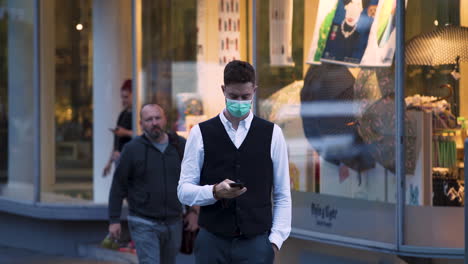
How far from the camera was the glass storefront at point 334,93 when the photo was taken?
306 inches

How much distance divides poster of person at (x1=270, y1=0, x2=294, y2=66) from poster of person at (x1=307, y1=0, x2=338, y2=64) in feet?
1.02

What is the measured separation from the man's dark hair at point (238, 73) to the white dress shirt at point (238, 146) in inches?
9.0

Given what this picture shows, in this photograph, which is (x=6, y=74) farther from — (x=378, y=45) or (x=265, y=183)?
(x=265, y=183)

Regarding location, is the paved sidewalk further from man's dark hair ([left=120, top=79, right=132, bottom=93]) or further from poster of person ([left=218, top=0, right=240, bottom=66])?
poster of person ([left=218, top=0, right=240, bottom=66])

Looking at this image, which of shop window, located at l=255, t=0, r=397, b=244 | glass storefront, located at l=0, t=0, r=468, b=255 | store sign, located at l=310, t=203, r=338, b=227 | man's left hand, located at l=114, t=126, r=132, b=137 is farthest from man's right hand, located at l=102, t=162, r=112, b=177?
store sign, located at l=310, t=203, r=338, b=227

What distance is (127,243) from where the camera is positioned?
12000 mm

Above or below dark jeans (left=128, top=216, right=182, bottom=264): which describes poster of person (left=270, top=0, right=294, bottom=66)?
above

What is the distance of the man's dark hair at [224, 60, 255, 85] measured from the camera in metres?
4.99

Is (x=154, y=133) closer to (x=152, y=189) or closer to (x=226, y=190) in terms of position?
(x=152, y=189)

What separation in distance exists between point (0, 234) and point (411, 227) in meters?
7.65

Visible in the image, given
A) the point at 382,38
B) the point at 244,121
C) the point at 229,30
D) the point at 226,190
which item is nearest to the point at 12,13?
the point at 229,30

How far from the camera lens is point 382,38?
7992 mm

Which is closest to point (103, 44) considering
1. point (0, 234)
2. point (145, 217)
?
point (0, 234)

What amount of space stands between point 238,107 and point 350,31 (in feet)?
11.9
